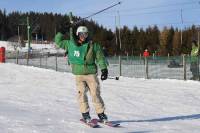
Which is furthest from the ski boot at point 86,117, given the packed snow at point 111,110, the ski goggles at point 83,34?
the ski goggles at point 83,34

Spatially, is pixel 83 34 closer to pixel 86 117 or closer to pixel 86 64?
pixel 86 64

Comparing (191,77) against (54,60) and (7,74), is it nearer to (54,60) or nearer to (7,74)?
(7,74)

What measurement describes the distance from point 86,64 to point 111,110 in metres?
3.37

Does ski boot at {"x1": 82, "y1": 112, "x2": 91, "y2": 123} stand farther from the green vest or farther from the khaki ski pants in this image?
the green vest

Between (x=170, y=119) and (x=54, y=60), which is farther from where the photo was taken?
(x=54, y=60)

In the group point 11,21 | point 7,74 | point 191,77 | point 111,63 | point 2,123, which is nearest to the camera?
point 2,123

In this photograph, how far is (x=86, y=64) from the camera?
32.2ft

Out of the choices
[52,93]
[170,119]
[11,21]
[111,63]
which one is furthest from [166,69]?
[11,21]

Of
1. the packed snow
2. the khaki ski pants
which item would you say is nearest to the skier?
the khaki ski pants

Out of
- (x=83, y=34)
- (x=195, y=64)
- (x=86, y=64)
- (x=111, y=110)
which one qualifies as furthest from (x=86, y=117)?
(x=195, y=64)

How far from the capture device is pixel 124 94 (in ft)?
56.0

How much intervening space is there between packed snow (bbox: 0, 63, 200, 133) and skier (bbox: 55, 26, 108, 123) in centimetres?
45

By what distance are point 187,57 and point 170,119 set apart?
1303 cm

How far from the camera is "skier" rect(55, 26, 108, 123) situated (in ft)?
32.1
